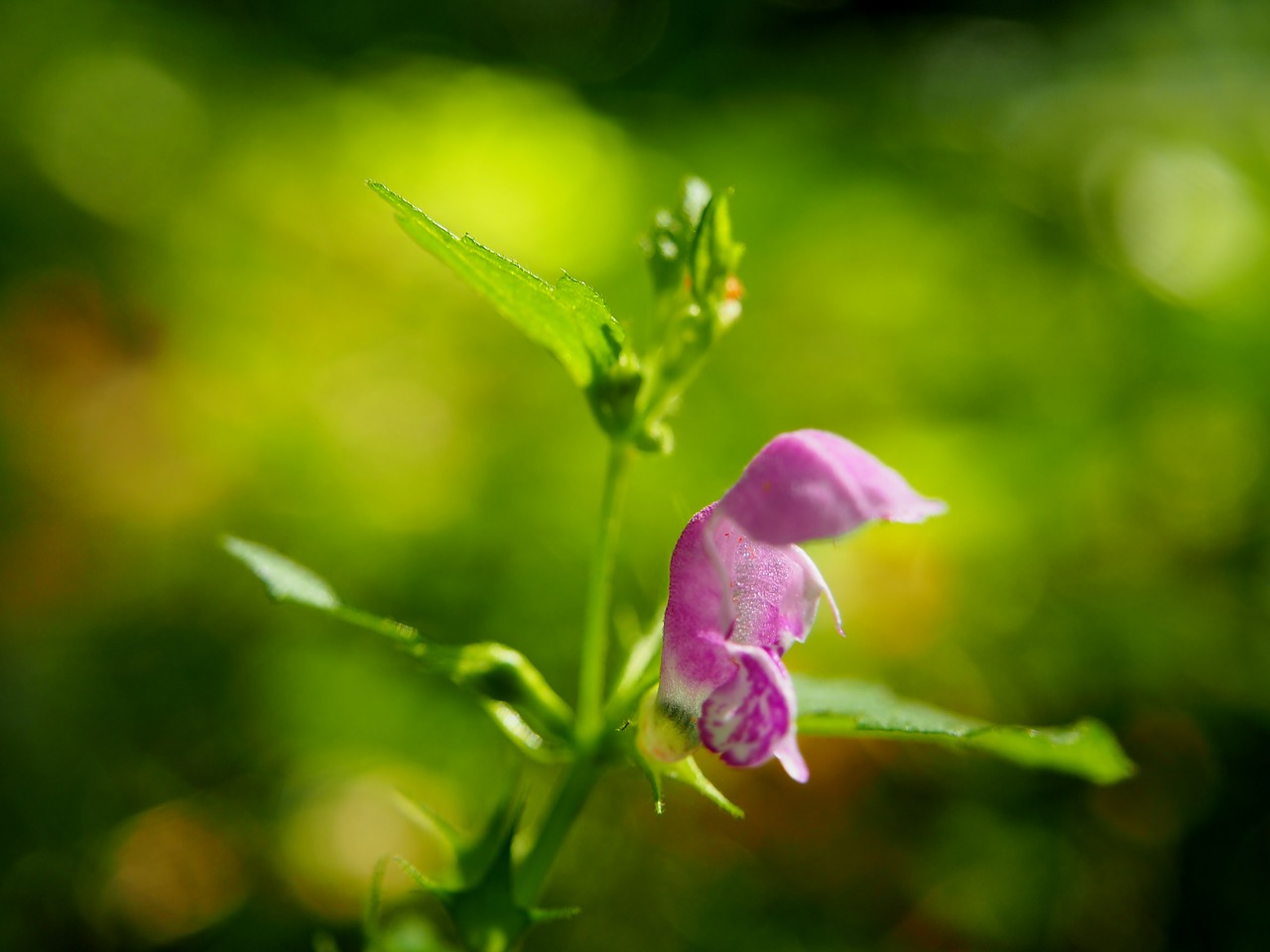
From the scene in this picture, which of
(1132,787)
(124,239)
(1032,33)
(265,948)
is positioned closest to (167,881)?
(265,948)

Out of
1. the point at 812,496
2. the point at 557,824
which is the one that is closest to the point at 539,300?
the point at 812,496

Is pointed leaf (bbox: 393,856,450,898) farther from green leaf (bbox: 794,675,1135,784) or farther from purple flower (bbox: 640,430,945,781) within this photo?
green leaf (bbox: 794,675,1135,784)

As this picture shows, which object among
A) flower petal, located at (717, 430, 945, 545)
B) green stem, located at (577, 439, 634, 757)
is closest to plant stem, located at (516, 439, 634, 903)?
green stem, located at (577, 439, 634, 757)

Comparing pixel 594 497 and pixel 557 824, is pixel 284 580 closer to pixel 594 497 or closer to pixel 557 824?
pixel 557 824

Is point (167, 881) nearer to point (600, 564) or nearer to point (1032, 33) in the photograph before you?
point (600, 564)

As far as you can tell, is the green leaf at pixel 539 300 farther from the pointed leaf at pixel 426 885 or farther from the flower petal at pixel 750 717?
the pointed leaf at pixel 426 885
